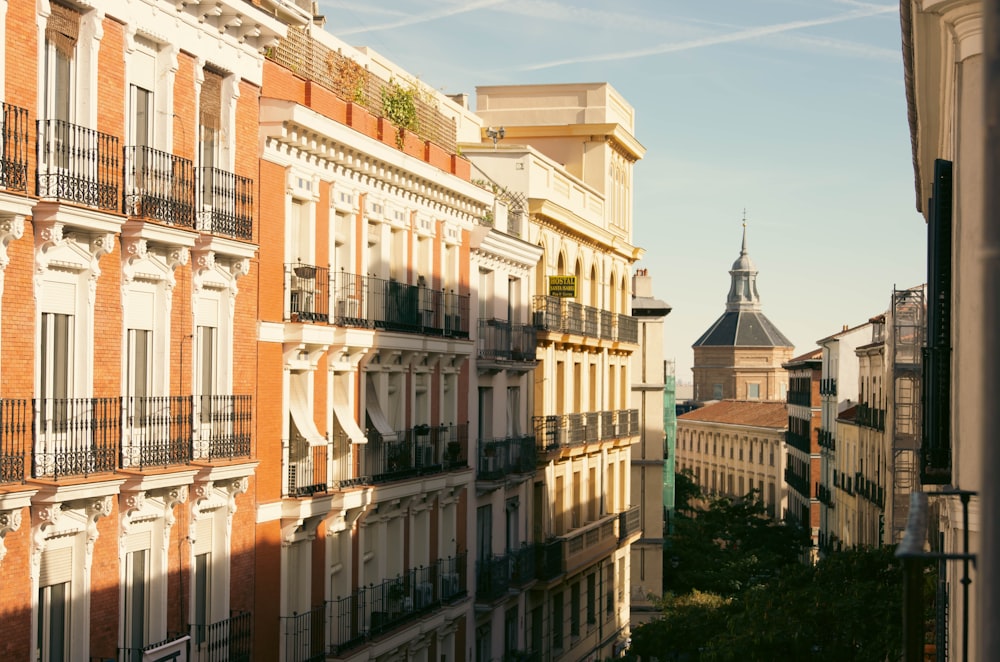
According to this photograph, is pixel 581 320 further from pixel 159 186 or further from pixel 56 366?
pixel 56 366

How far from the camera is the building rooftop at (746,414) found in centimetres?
14150

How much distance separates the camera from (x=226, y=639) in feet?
76.0

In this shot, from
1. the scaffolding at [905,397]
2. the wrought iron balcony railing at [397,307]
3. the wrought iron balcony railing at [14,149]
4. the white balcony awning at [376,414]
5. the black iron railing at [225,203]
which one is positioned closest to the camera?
the wrought iron balcony railing at [14,149]

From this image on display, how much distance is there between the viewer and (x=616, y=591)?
54188 millimetres

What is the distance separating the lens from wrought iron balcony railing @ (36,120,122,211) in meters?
17.9

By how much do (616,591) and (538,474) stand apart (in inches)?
494

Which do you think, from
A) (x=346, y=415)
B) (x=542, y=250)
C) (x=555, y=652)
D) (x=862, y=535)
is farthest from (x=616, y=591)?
(x=346, y=415)

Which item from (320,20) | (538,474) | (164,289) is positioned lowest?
(538,474)

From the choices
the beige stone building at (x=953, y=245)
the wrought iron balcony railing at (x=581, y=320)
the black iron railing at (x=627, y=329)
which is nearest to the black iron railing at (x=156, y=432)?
the beige stone building at (x=953, y=245)

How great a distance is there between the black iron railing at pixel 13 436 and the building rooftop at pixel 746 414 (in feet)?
406

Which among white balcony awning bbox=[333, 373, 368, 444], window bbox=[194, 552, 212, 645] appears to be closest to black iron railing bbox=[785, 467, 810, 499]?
A: white balcony awning bbox=[333, 373, 368, 444]

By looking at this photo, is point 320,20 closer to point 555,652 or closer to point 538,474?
point 538,474

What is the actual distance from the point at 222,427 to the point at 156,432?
216 centimetres

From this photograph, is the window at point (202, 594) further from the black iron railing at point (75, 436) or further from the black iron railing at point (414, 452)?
the black iron railing at point (414, 452)
